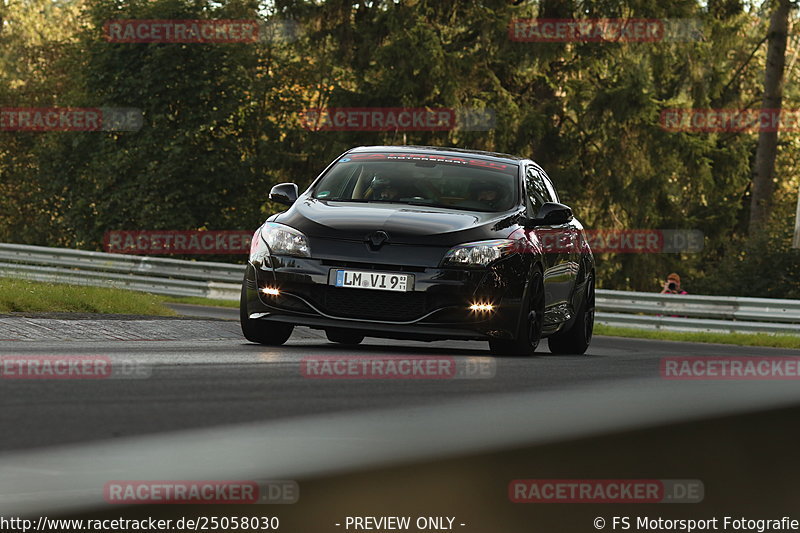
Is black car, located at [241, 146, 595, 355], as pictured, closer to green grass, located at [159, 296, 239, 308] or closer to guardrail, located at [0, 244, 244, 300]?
green grass, located at [159, 296, 239, 308]

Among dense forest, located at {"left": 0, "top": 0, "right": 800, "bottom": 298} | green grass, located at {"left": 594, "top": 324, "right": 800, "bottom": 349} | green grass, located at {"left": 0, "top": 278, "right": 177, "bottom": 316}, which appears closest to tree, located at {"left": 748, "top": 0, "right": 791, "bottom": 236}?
dense forest, located at {"left": 0, "top": 0, "right": 800, "bottom": 298}

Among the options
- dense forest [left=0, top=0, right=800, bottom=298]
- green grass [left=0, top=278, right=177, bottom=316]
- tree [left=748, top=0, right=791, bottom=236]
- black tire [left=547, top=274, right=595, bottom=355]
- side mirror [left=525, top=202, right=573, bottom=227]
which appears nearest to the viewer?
side mirror [left=525, top=202, right=573, bottom=227]

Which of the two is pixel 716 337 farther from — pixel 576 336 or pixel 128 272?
pixel 128 272

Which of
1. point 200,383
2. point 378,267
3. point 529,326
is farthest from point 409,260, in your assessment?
point 200,383

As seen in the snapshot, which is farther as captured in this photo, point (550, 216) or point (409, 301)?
point (550, 216)

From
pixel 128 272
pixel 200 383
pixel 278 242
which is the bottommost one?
pixel 128 272

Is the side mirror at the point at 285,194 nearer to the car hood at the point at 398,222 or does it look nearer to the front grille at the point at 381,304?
the car hood at the point at 398,222

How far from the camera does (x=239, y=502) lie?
3402 mm

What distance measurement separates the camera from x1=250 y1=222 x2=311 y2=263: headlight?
1024 cm

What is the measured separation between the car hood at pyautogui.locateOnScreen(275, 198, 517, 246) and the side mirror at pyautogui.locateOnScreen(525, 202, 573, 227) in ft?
0.82

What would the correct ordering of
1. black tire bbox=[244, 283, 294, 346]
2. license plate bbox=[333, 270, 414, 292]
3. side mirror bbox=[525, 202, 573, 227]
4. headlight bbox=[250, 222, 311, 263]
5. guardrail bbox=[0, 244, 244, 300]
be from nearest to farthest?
1. license plate bbox=[333, 270, 414, 292]
2. headlight bbox=[250, 222, 311, 263]
3. black tire bbox=[244, 283, 294, 346]
4. side mirror bbox=[525, 202, 573, 227]
5. guardrail bbox=[0, 244, 244, 300]

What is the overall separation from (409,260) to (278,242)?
1.05 meters

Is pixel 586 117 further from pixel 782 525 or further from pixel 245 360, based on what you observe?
pixel 782 525

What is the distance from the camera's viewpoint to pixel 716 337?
23.6m
